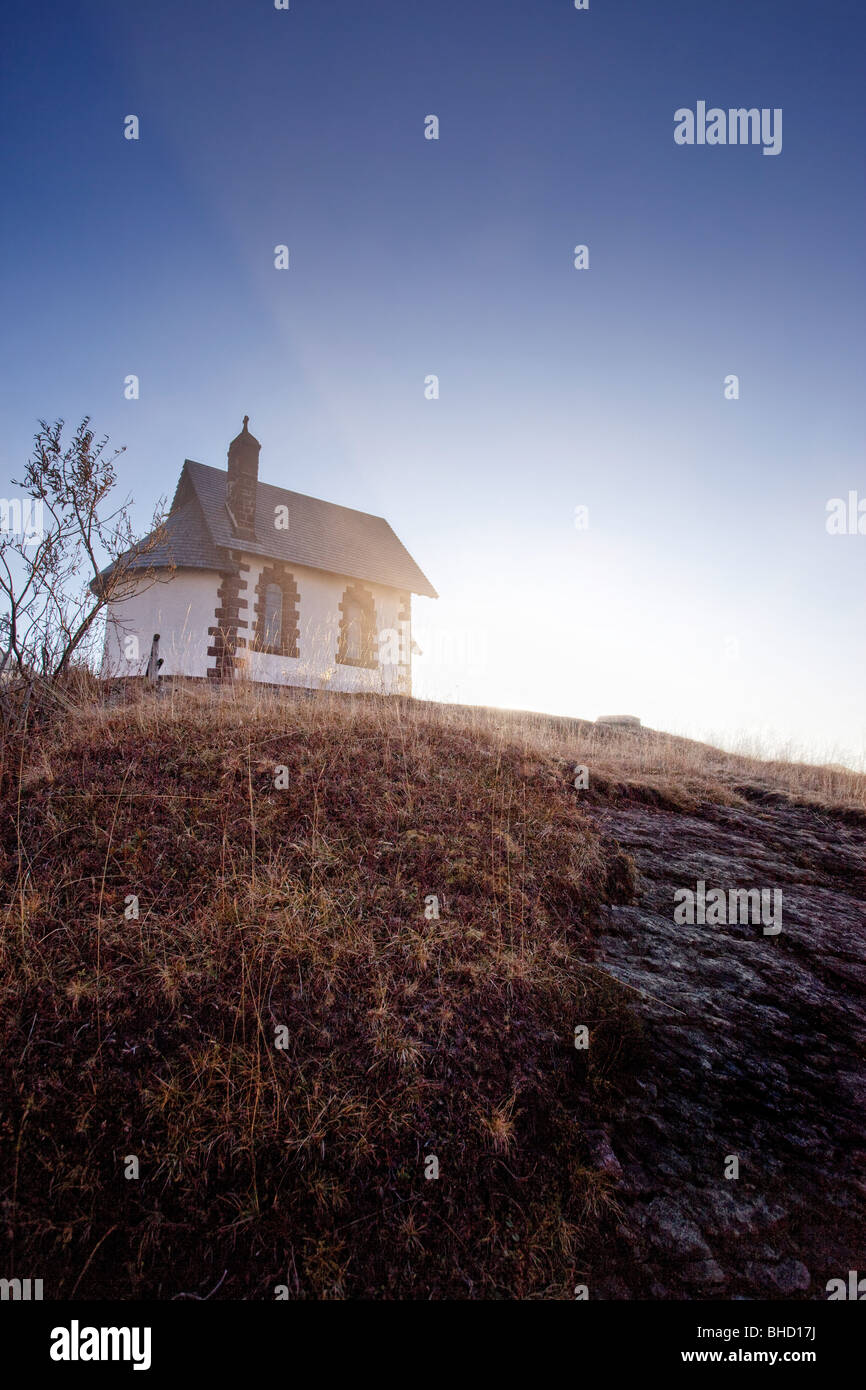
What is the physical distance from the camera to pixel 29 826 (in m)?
5.74

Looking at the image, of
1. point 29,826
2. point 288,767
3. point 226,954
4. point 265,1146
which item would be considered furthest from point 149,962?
point 288,767

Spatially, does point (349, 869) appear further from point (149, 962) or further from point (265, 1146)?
point (265, 1146)

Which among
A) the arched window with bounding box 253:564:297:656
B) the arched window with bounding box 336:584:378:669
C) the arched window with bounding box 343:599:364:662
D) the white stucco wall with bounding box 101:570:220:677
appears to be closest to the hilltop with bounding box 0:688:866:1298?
the white stucco wall with bounding box 101:570:220:677

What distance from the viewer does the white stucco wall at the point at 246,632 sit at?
60.7 feet

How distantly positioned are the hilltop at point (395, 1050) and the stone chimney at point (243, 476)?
52.4ft

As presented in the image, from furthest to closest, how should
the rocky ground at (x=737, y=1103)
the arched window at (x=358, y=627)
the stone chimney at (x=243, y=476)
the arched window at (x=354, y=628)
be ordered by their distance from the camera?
1. the arched window at (x=354, y=628)
2. the arched window at (x=358, y=627)
3. the stone chimney at (x=243, y=476)
4. the rocky ground at (x=737, y=1103)

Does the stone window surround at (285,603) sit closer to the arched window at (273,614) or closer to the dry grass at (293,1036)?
the arched window at (273,614)

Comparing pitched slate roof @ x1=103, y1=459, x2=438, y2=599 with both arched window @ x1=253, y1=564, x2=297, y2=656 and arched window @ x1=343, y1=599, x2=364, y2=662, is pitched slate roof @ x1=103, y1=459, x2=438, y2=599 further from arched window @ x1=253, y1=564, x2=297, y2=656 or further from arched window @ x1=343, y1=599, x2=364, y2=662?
arched window @ x1=343, y1=599, x2=364, y2=662

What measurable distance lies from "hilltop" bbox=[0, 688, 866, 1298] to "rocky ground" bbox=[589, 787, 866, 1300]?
17 mm

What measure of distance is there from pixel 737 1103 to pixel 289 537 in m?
20.5

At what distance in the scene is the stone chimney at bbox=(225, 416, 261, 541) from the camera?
69.7 feet

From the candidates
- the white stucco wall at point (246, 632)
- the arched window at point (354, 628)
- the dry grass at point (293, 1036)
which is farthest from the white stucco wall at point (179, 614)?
the dry grass at point (293, 1036)

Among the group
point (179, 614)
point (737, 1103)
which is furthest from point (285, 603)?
point (737, 1103)
